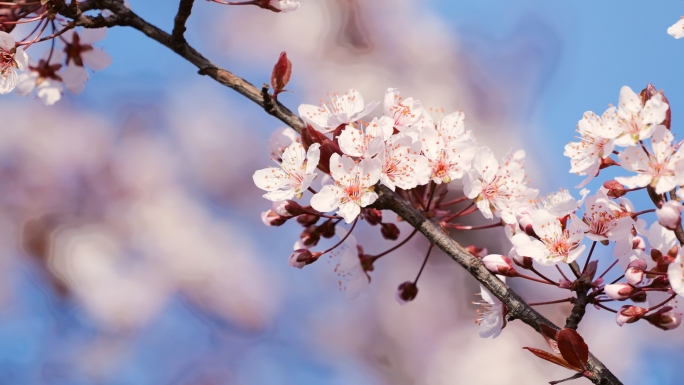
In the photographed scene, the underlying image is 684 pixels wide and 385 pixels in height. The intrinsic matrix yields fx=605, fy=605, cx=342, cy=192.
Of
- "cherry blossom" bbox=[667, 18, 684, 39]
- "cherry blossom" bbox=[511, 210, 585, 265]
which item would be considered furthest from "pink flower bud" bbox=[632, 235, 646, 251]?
"cherry blossom" bbox=[667, 18, 684, 39]

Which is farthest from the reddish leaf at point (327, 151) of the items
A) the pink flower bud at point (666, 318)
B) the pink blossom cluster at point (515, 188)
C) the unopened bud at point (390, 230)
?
the pink flower bud at point (666, 318)

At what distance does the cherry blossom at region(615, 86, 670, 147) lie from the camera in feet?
3.91

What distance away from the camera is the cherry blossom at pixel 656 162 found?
114 centimetres

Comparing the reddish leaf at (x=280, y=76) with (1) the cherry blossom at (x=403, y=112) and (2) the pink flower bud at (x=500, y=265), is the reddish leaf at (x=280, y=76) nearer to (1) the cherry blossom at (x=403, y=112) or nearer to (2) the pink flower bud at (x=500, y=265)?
(1) the cherry blossom at (x=403, y=112)

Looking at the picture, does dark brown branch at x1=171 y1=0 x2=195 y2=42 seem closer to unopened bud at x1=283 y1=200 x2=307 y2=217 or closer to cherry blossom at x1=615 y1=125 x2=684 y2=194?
unopened bud at x1=283 y1=200 x2=307 y2=217

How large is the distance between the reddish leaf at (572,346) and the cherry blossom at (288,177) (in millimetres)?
648

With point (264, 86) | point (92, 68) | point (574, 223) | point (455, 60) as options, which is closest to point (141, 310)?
point (92, 68)

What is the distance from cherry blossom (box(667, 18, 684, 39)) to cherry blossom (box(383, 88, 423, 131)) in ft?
1.99

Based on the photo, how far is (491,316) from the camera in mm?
1476

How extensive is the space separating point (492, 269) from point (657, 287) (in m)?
0.34

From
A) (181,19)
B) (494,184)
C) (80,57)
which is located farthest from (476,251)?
(80,57)

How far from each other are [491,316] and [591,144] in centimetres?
47

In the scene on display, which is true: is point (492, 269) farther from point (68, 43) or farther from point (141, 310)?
point (141, 310)

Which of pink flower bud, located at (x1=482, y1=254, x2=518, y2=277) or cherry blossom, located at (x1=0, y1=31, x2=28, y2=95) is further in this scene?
cherry blossom, located at (x1=0, y1=31, x2=28, y2=95)
